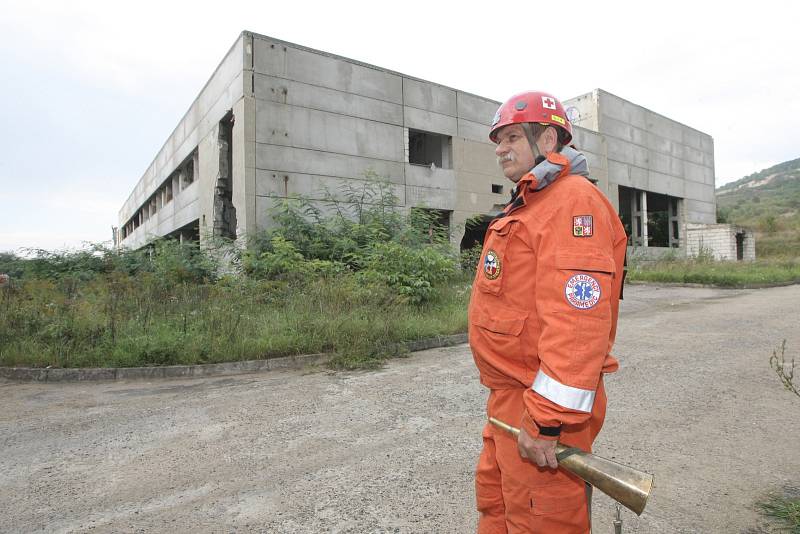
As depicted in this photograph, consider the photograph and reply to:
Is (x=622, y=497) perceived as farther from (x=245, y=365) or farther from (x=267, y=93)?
(x=267, y=93)

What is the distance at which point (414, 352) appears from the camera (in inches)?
281

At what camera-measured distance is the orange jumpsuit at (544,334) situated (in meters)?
1.44

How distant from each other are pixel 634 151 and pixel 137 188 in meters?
30.7

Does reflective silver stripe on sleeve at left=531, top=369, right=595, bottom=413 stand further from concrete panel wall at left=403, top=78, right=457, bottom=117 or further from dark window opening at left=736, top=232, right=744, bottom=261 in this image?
dark window opening at left=736, top=232, right=744, bottom=261

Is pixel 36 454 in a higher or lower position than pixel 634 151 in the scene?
lower

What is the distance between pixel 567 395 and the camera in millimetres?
1417

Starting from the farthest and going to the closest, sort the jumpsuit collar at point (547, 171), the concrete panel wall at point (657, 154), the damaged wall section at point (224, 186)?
the concrete panel wall at point (657, 154), the damaged wall section at point (224, 186), the jumpsuit collar at point (547, 171)

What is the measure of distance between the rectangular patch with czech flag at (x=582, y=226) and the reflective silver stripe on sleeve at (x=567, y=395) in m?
0.48

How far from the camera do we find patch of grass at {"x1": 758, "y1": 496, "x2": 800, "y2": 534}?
7.55 ft

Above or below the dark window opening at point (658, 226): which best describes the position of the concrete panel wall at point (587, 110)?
above

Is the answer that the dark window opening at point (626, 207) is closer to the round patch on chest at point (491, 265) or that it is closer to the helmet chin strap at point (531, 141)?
the helmet chin strap at point (531, 141)

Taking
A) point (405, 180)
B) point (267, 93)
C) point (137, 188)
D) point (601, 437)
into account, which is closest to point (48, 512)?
point (601, 437)

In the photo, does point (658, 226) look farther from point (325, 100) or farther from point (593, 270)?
point (593, 270)

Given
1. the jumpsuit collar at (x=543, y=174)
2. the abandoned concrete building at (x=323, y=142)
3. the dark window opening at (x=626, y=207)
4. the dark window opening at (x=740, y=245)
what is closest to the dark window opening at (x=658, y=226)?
the dark window opening at (x=740, y=245)
